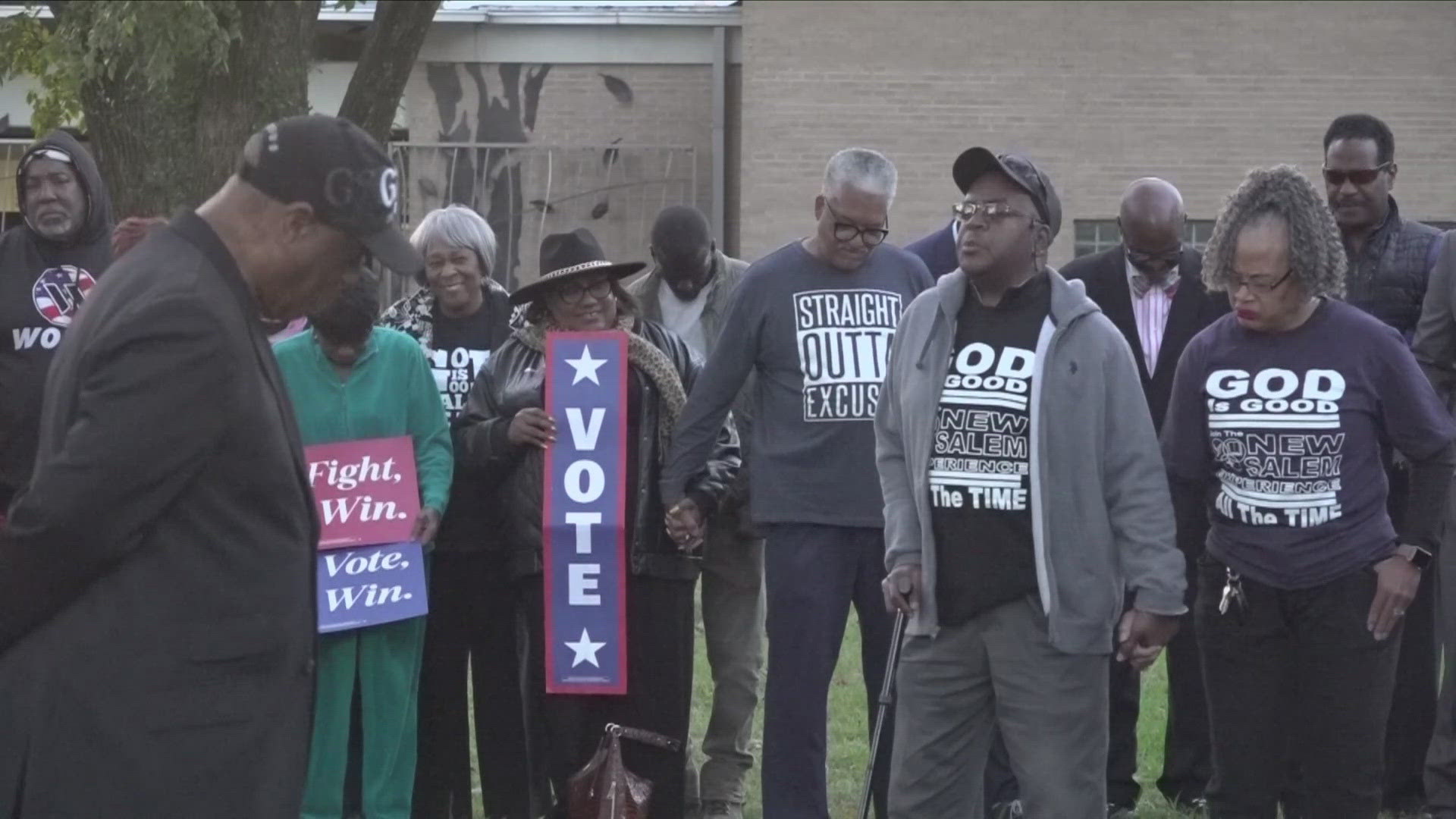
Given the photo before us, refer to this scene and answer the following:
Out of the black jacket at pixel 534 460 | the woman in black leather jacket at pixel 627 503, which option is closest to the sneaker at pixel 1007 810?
the woman in black leather jacket at pixel 627 503

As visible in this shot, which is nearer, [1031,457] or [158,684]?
[158,684]

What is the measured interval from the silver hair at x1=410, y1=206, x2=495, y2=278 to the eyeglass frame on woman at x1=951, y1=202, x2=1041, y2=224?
2.32 metres

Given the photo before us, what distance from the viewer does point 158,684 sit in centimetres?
328

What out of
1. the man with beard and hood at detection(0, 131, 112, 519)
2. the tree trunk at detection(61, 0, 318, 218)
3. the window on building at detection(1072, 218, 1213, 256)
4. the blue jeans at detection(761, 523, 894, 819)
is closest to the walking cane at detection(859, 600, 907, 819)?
the blue jeans at detection(761, 523, 894, 819)

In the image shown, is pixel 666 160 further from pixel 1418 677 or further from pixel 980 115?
pixel 1418 677

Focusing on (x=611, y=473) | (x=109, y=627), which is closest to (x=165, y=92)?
(x=611, y=473)

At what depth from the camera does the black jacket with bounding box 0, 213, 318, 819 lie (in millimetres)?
3166

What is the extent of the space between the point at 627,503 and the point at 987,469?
1768 mm

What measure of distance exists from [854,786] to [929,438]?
294 centimetres

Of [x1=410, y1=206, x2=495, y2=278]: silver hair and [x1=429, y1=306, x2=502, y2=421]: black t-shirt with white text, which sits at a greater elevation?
[x1=410, y1=206, x2=495, y2=278]: silver hair

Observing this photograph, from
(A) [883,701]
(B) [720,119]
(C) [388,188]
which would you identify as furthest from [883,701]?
(B) [720,119]

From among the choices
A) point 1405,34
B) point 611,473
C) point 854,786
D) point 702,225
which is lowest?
point 854,786

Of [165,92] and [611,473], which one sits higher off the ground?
[165,92]

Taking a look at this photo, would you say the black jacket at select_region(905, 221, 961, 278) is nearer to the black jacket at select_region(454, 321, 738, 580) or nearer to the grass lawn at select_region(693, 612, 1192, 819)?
the black jacket at select_region(454, 321, 738, 580)
